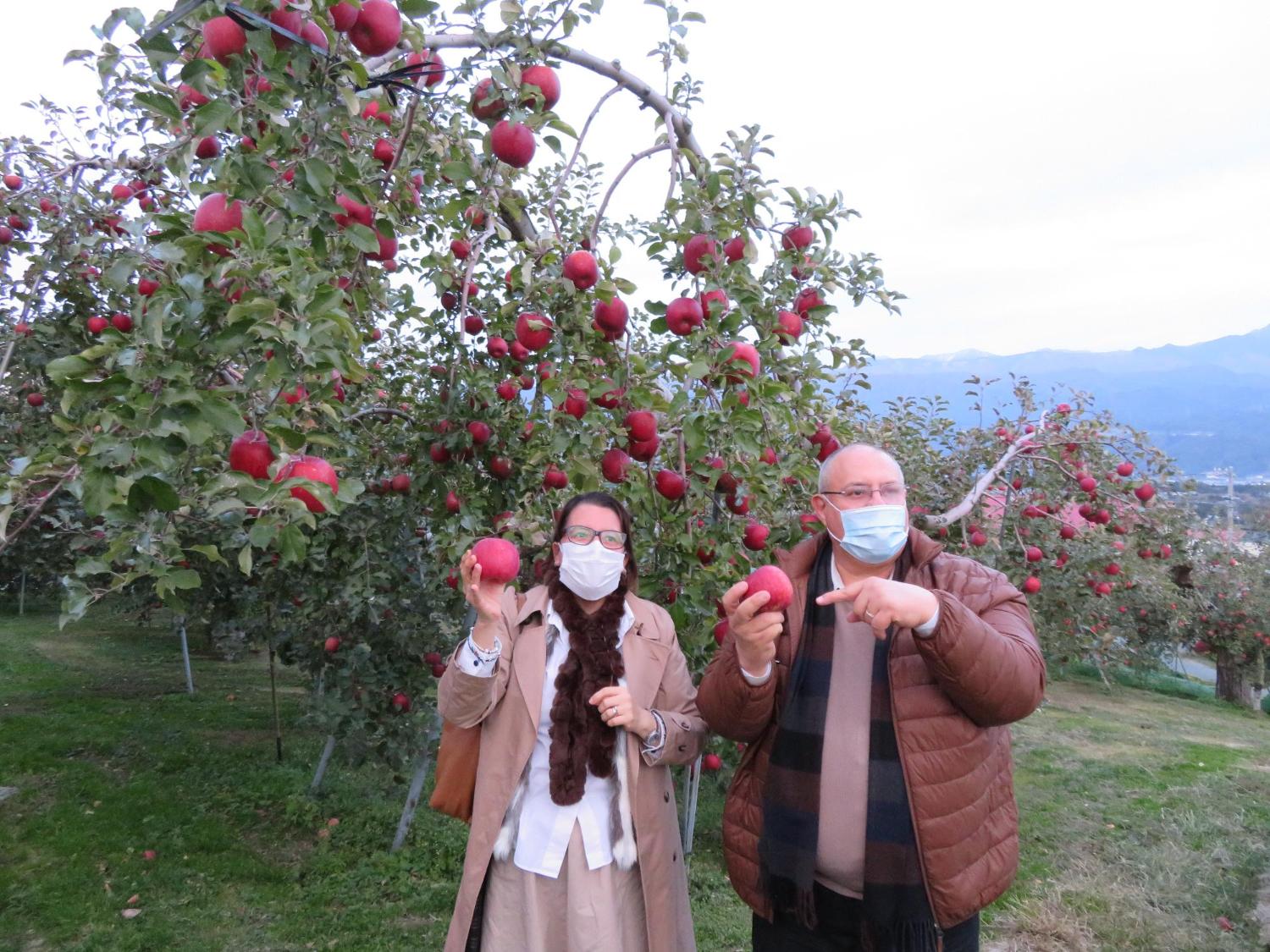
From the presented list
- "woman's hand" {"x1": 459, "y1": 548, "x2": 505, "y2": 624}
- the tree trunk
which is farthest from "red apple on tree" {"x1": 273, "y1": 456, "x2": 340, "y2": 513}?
the tree trunk

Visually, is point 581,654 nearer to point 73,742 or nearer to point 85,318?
point 85,318

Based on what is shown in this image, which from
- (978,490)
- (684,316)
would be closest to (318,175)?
(684,316)

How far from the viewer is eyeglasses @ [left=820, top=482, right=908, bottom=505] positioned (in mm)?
1664

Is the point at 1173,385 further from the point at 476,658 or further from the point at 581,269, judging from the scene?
the point at 476,658

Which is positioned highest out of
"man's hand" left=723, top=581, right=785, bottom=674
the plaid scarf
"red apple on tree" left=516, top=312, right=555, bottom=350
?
"red apple on tree" left=516, top=312, right=555, bottom=350

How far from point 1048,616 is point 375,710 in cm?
452

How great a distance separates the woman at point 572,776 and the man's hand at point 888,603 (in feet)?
1.98

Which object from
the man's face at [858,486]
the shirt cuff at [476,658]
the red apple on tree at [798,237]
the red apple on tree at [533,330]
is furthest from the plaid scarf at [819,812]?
the red apple on tree at [533,330]

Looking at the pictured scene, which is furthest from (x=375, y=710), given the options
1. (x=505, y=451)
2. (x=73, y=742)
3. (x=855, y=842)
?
(x=73, y=742)

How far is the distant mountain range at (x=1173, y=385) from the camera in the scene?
19.9m

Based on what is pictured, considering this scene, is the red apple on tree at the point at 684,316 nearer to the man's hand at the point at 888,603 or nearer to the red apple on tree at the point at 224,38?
the man's hand at the point at 888,603

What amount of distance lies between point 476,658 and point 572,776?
0.33 m

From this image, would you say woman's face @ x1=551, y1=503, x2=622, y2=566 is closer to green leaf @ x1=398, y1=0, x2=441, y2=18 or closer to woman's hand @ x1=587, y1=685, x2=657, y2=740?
woman's hand @ x1=587, y1=685, x2=657, y2=740

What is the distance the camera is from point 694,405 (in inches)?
71.5
